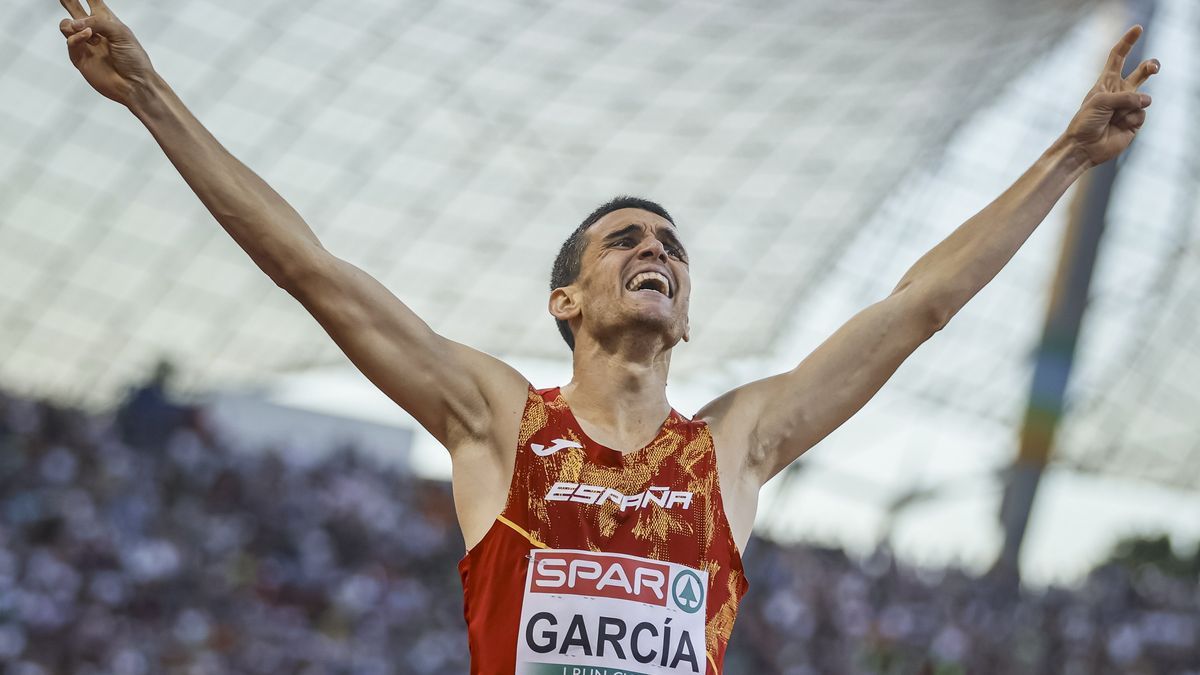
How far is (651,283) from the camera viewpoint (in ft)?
12.9

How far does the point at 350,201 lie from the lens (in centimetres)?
2589

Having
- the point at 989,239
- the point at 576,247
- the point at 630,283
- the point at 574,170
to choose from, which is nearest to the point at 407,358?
the point at 630,283

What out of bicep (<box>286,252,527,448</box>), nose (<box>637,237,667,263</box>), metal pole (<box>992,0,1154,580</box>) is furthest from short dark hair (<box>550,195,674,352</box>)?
metal pole (<box>992,0,1154,580</box>)

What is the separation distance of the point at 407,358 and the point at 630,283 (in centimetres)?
67

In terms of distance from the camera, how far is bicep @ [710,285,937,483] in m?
3.85

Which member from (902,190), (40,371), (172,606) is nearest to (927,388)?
(902,190)

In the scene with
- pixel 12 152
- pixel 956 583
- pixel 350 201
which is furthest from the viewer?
pixel 350 201

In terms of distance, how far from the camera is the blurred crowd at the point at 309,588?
14.0m

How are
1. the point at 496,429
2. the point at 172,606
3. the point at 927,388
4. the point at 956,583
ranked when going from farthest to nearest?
the point at 927,388 < the point at 956,583 < the point at 172,606 < the point at 496,429

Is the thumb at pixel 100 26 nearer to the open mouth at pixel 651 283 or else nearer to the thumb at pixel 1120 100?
the open mouth at pixel 651 283

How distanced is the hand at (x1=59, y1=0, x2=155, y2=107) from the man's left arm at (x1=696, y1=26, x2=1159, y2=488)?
168cm

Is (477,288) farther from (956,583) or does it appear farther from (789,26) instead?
(956,583)

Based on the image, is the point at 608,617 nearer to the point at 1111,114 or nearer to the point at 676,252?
the point at 676,252

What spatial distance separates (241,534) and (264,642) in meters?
2.07
